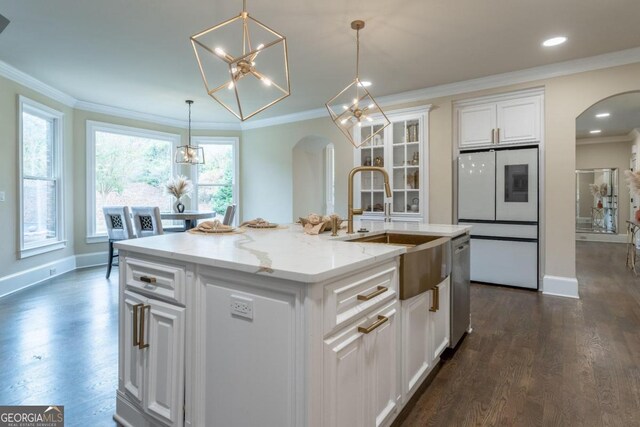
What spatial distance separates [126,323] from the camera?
5.54 ft

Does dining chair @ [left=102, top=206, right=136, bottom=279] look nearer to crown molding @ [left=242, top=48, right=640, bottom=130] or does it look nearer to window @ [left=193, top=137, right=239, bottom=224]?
window @ [left=193, top=137, right=239, bottom=224]

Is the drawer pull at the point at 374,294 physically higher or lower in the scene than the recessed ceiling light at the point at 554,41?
lower

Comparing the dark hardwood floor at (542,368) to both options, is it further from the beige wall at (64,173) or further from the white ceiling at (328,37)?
the beige wall at (64,173)

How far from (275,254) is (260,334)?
0.34m

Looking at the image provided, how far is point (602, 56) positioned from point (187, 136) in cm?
648

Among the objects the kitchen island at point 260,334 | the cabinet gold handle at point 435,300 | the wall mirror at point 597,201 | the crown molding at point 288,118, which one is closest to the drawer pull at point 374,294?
the kitchen island at point 260,334

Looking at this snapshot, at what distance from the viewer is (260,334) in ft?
3.93

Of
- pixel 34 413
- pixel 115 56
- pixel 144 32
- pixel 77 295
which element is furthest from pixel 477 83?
pixel 77 295

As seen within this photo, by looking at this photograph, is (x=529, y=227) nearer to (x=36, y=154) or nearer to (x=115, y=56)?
(x=115, y=56)

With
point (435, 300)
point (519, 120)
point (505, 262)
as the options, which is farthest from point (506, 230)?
point (435, 300)

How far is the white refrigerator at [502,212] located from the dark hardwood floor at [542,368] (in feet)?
1.74

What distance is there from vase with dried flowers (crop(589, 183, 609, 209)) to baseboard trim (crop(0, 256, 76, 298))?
37.8 feet

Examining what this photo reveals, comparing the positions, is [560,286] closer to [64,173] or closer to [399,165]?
[399,165]

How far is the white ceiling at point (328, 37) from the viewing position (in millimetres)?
2729
